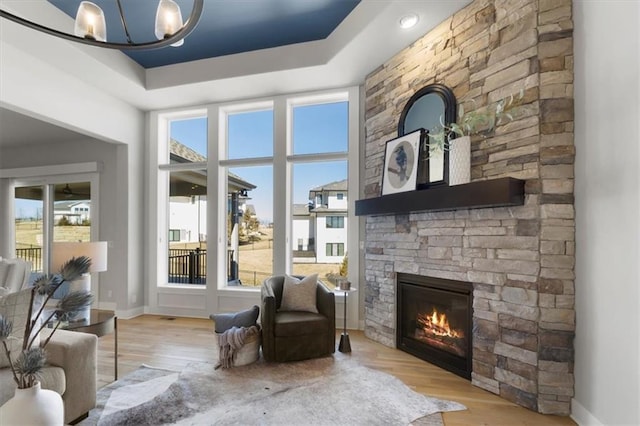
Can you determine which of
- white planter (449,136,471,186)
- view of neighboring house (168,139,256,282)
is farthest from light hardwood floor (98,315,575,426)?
white planter (449,136,471,186)

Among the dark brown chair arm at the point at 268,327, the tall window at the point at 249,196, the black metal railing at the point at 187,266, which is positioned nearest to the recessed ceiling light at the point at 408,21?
the tall window at the point at 249,196

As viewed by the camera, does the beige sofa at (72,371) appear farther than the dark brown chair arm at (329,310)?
No

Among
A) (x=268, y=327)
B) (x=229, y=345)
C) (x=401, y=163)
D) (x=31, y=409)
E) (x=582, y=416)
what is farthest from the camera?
(x=401, y=163)

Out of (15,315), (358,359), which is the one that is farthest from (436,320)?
(15,315)

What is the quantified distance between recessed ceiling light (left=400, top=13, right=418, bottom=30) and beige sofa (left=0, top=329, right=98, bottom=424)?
11.9 feet

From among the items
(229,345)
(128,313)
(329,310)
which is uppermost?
(329,310)

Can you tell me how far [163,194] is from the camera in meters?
5.04

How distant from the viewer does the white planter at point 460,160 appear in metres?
2.65

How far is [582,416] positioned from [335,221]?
3026 millimetres

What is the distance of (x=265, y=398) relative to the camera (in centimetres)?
239

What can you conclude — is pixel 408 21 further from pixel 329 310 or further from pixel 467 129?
pixel 329 310

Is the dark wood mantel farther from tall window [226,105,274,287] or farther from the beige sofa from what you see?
the beige sofa

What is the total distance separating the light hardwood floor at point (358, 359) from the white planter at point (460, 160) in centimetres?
170

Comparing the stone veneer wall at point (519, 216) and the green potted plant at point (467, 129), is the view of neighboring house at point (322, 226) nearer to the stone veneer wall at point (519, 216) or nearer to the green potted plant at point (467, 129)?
Result: the stone veneer wall at point (519, 216)
